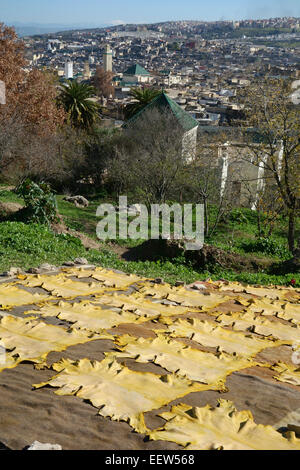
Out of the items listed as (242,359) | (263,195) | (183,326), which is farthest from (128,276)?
(263,195)

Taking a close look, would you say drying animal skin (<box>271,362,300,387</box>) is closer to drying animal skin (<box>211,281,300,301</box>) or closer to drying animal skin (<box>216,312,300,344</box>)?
drying animal skin (<box>216,312,300,344</box>)

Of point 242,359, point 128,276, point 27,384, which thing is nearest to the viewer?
point 27,384

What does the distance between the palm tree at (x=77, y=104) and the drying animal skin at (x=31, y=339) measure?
23973mm

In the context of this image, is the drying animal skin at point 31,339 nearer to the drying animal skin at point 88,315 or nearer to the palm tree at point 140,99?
the drying animal skin at point 88,315

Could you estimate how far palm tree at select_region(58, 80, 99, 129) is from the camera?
28938mm

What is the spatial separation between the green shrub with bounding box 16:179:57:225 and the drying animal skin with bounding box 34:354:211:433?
27.7 ft

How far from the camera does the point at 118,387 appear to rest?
14.7ft

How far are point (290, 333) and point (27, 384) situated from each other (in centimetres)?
353

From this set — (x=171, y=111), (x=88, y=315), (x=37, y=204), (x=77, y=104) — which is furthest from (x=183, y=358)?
(x=77, y=104)

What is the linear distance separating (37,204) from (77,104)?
56.8 ft

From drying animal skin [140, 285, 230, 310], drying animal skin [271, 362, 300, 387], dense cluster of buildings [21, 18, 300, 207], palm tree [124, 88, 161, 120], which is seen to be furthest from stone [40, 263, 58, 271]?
dense cluster of buildings [21, 18, 300, 207]

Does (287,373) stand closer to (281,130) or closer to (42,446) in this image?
(42,446)

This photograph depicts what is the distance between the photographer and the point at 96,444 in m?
3.67
